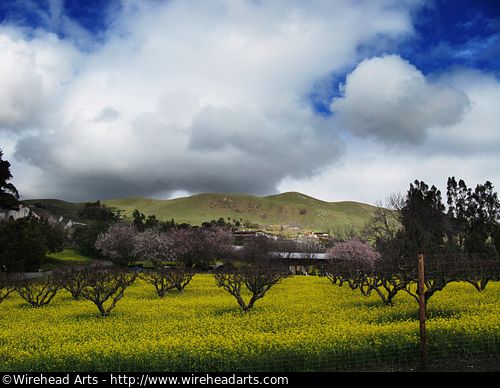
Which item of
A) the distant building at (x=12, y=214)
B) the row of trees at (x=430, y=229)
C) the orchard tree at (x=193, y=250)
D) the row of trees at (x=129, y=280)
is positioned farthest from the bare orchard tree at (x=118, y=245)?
the row of trees at (x=430, y=229)

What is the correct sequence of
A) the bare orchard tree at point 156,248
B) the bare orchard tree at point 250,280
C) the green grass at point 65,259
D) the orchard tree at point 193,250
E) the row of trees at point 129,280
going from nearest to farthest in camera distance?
the bare orchard tree at point 250,280
the row of trees at point 129,280
the green grass at point 65,259
the bare orchard tree at point 156,248
the orchard tree at point 193,250

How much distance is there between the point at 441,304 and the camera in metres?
20.6

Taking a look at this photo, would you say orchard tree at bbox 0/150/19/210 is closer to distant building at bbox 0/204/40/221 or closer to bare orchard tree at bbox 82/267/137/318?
distant building at bbox 0/204/40/221

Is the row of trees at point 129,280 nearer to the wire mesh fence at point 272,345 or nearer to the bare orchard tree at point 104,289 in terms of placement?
the bare orchard tree at point 104,289

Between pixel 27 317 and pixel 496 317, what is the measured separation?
22.8 meters

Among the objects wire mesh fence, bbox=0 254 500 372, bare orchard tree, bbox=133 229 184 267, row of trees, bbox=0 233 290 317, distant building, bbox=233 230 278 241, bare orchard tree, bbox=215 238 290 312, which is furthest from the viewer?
distant building, bbox=233 230 278 241

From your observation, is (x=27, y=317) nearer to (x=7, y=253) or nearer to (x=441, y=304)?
(x=441, y=304)

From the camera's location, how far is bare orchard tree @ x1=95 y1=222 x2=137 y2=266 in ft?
213

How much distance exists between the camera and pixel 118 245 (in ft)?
214

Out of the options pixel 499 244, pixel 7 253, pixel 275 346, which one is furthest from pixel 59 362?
pixel 499 244

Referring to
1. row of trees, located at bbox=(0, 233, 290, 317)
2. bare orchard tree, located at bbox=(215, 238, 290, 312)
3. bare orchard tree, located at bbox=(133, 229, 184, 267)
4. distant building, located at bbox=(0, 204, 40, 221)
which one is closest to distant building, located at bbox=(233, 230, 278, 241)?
row of trees, located at bbox=(0, 233, 290, 317)

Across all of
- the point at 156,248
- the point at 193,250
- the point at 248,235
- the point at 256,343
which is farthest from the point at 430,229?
the point at 248,235

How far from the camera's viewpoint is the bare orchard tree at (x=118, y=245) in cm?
6488

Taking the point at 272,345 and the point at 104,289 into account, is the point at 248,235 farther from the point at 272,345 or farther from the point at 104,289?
the point at 272,345
